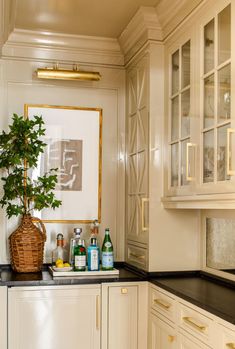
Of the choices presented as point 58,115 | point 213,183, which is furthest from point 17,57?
point 213,183

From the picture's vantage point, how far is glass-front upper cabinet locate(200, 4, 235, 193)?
2277mm

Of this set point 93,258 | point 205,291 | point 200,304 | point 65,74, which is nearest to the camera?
point 200,304

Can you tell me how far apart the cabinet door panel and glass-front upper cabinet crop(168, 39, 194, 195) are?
0.69 meters

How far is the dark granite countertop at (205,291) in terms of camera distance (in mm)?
2186

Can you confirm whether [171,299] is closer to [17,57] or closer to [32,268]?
[32,268]

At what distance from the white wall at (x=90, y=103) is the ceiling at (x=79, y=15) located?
29cm

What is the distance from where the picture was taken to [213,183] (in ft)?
8.00

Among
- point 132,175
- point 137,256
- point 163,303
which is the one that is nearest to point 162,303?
point 163,303

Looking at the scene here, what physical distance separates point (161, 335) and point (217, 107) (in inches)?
52.9

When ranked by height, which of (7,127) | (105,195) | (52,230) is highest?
(7,127)

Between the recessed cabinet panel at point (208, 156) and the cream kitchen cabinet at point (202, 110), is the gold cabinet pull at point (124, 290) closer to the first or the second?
the cream kitchen cabinet at point (202, 110)

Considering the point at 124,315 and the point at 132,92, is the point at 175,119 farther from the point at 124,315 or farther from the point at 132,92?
the point at 124,315

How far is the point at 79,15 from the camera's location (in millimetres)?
3199

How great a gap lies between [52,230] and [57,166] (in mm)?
466
